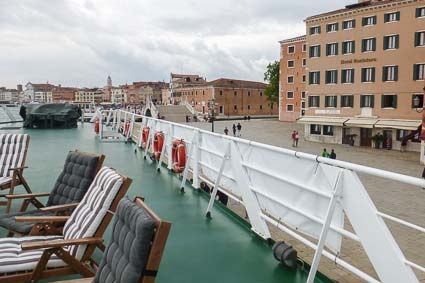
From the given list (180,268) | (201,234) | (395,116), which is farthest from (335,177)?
(395,116)

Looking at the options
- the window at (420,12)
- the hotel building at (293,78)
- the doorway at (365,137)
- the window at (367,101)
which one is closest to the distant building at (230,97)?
the hotel building at (293,78)

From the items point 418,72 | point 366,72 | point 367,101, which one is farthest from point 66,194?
point 366,72

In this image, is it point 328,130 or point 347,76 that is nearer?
point 347,76

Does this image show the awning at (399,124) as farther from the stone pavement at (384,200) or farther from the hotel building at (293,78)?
the hotel building at (293,78)

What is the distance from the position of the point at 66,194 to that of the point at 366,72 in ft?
109

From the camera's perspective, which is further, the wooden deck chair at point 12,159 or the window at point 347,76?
the window at point 347,76

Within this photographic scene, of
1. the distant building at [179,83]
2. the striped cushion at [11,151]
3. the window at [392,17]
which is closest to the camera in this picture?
the striped cushion at [11,151]

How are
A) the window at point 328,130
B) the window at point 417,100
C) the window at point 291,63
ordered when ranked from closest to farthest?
the window at point 417,100 → the window at point 328,130 → the window at point 291,63

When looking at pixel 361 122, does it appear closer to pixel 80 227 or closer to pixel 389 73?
pixel 389 73

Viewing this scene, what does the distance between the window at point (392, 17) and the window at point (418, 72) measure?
4.31 meters

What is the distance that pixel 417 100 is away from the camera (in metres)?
29.0

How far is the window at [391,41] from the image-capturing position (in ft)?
102

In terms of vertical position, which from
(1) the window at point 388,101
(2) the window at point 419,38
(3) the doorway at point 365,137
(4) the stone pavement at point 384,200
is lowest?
(4) the stone pavement at point 384,200

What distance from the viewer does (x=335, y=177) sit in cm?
237
